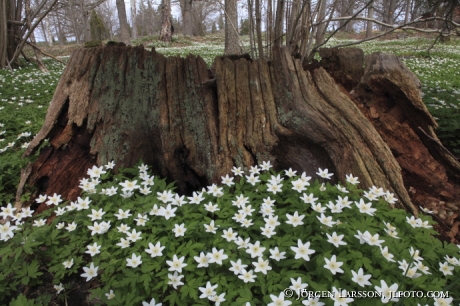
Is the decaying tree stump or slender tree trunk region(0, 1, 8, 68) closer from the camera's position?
the decaying tree stump

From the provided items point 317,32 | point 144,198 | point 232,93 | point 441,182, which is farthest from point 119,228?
point 317,32

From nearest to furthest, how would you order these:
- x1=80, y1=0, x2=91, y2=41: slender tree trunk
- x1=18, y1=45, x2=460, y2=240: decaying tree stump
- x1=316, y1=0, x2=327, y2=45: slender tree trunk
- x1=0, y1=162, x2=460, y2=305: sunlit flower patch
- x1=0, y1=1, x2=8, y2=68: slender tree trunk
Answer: x1=0, y1=162, x2=460, y2=305: sunlit flower patch → x1=18, y1=45, x2=460, y2=240: decaying tree stump → x1=316, y1=0, x2=327, y2=45: slender tree trunk → x1=0, y1=1, x2=8, y2=68: slender tree trunk → x1=80, y1=0, x2=91, y2=41: slender tree trunk

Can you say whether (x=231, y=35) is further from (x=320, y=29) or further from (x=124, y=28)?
(x=124, y=28)

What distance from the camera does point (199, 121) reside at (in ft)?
9.37

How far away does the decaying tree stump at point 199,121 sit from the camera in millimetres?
2752

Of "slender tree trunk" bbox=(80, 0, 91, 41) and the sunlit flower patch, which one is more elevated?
"slender tree trunk" bbox=(80, 0, 91, 41)

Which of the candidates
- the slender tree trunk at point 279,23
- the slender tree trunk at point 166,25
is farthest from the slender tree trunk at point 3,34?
the slender tree trunk at point 166,25

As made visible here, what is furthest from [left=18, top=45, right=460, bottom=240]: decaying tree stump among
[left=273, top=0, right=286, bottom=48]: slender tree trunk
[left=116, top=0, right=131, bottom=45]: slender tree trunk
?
[left=116, top=0, right=131, bottom=45]: slender tree trunk

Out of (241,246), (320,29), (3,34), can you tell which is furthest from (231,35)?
(3,34)

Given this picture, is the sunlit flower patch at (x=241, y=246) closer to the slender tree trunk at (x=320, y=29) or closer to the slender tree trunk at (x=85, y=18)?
the slender tree trunk at (x=320, y=29)

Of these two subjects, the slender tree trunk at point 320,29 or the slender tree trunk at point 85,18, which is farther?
the slender tree trunk at point 85,18

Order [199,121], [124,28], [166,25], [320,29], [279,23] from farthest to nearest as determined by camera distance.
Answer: [166,25] → [124,28] → [320,29] → [279,23] → [199,121]

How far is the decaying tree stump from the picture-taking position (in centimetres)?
275

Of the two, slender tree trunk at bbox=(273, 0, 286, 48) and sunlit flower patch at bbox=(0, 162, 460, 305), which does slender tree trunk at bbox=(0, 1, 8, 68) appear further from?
sunlit flower patch at bbox=(0, 162, 460, 305)
